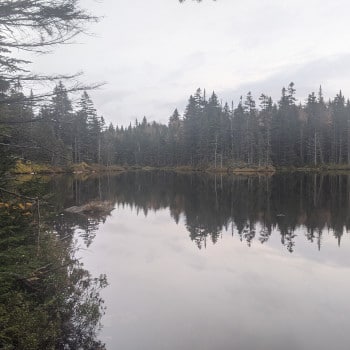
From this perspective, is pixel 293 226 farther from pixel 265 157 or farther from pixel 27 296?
pixel 265 157

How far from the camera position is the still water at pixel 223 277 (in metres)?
9.85

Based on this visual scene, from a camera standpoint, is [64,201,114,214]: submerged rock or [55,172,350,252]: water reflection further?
[64,201,114,214]: submerged rock

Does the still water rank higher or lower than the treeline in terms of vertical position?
lower

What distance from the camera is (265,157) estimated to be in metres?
87.8

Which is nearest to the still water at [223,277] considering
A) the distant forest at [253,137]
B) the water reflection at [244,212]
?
the water reflection at [244,212]

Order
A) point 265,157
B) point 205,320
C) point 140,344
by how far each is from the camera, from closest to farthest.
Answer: point 140,344, point 205,320, point 265,157

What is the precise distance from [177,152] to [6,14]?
317 feet

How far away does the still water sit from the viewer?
985 centimetres

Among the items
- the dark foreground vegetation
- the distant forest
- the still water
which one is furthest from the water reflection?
the distant forest

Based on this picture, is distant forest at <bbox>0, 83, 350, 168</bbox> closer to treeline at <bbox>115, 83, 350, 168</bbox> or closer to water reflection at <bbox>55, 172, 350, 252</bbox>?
treeline at <bbox>115, 83, 350, 168</bbox>

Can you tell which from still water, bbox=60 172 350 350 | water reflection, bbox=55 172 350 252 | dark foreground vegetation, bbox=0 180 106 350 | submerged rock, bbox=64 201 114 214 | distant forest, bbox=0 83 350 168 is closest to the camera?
dark foreground vegetation, bbox=0 180 106 350

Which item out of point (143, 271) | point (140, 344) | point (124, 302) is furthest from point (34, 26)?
point (143, 271)

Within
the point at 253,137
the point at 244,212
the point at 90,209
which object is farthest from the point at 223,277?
the point at 253,137

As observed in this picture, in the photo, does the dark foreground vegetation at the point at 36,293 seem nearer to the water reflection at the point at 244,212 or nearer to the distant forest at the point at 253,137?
the water reflection at the point at 244,212
